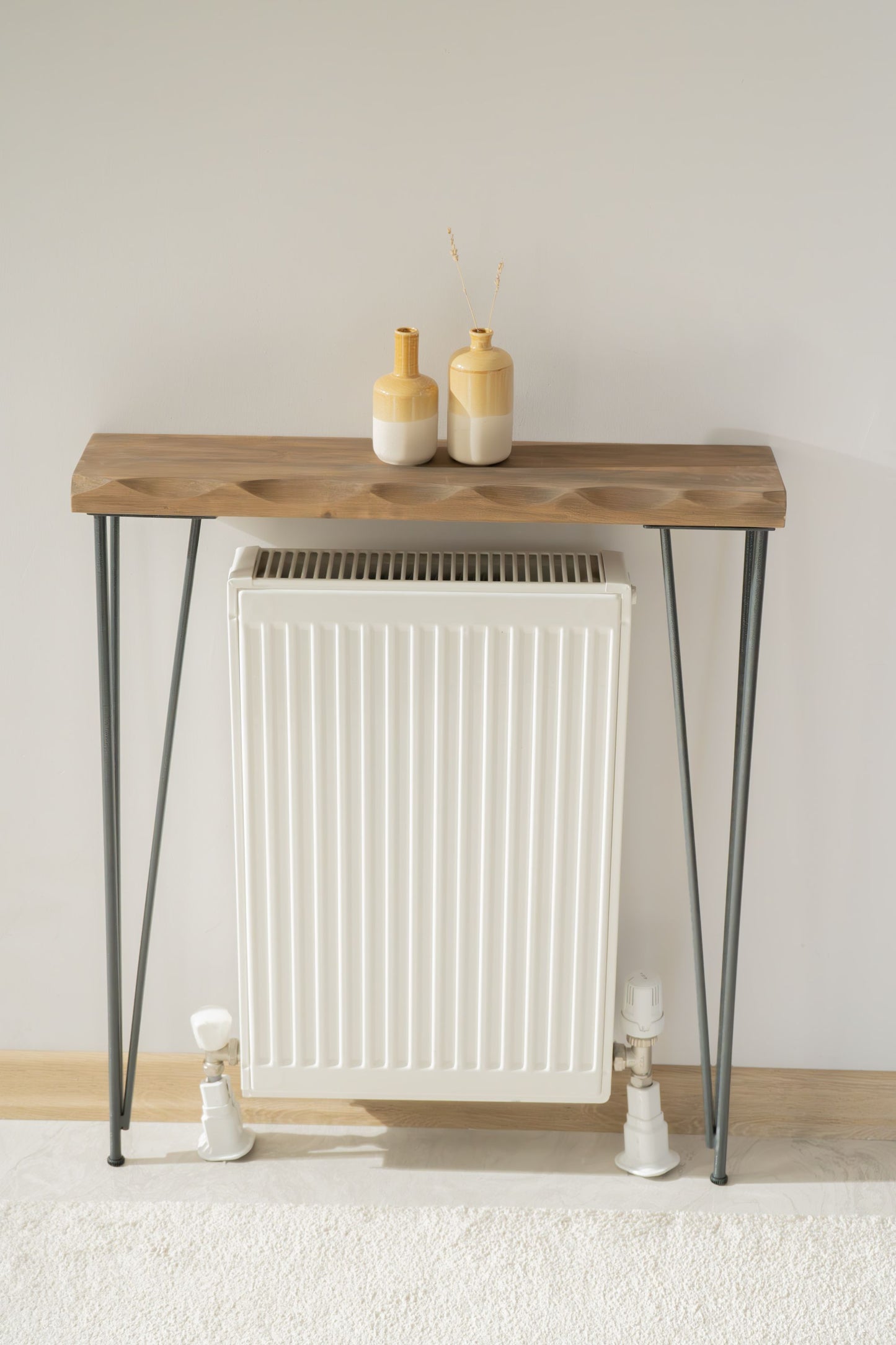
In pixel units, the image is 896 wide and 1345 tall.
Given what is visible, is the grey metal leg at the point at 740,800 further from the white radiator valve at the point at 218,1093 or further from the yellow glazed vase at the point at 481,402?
the white radiator valve at the point at 218,1093

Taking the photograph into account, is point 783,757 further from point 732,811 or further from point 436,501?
point 436,501

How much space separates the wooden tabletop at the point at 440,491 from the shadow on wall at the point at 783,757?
0.18 m

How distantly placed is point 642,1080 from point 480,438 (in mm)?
1003

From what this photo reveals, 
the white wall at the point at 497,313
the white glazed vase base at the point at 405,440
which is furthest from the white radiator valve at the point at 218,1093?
the white glazed vase base at the point at 405,440

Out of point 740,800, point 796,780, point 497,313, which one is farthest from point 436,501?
point 796,780

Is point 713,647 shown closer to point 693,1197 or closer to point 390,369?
point 390,369

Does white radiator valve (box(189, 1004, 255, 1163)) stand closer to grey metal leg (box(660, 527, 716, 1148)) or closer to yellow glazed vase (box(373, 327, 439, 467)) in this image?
grey metal leg (box(660, 527, 716, 1148))

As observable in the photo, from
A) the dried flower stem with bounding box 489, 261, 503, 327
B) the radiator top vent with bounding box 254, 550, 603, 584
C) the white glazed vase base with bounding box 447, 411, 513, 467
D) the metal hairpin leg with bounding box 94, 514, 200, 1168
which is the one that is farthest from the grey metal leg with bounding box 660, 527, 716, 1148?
the metal hairpin leg with bounding box 94, 514, 200, 1168

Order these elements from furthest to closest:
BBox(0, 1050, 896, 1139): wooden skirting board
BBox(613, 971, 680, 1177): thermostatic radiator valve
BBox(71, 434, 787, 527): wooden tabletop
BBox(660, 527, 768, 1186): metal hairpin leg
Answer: BBox(0, 1050, 896, 1139): wooden skirting board, BBox(613, 971, 680, 1177): thermostatic radiator valve, BBox(660, 527, 768, 1186): metal hairpin leg, BBox(71, 434, 787, 527): wooden tabletop

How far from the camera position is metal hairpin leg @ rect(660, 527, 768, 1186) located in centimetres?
164

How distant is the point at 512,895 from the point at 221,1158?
64 centimetres

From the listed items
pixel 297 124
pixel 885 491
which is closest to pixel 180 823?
pixel 297 124

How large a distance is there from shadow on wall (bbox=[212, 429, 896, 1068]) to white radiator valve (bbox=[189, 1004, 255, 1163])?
62 centimetres

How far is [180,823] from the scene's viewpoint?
191cm
